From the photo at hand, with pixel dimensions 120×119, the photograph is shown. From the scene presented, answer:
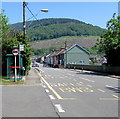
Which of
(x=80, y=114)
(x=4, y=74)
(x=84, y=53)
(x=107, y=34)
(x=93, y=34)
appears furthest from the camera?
(x=93, y=34)

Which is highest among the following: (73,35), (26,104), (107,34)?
(73,35)

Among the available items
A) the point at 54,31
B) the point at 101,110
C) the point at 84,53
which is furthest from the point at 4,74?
the point at 54,31

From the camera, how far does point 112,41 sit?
114ft

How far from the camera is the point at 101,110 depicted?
9.02 metres

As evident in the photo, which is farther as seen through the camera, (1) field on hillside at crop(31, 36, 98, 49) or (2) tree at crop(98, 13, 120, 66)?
(1) field on hillside at crop(31, 36, 98, 49)

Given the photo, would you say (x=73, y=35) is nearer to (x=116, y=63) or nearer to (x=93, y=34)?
(x=93, y=34)

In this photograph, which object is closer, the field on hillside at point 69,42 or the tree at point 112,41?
the tree at point 112,41

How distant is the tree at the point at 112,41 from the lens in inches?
1368

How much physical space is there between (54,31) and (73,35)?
44.5 feet

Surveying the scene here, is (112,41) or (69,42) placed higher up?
(69,42)

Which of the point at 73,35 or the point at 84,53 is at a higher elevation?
the point at 73,35

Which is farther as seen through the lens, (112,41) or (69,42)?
(69,42)

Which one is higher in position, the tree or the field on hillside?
the field on hillside

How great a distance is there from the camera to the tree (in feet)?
114
